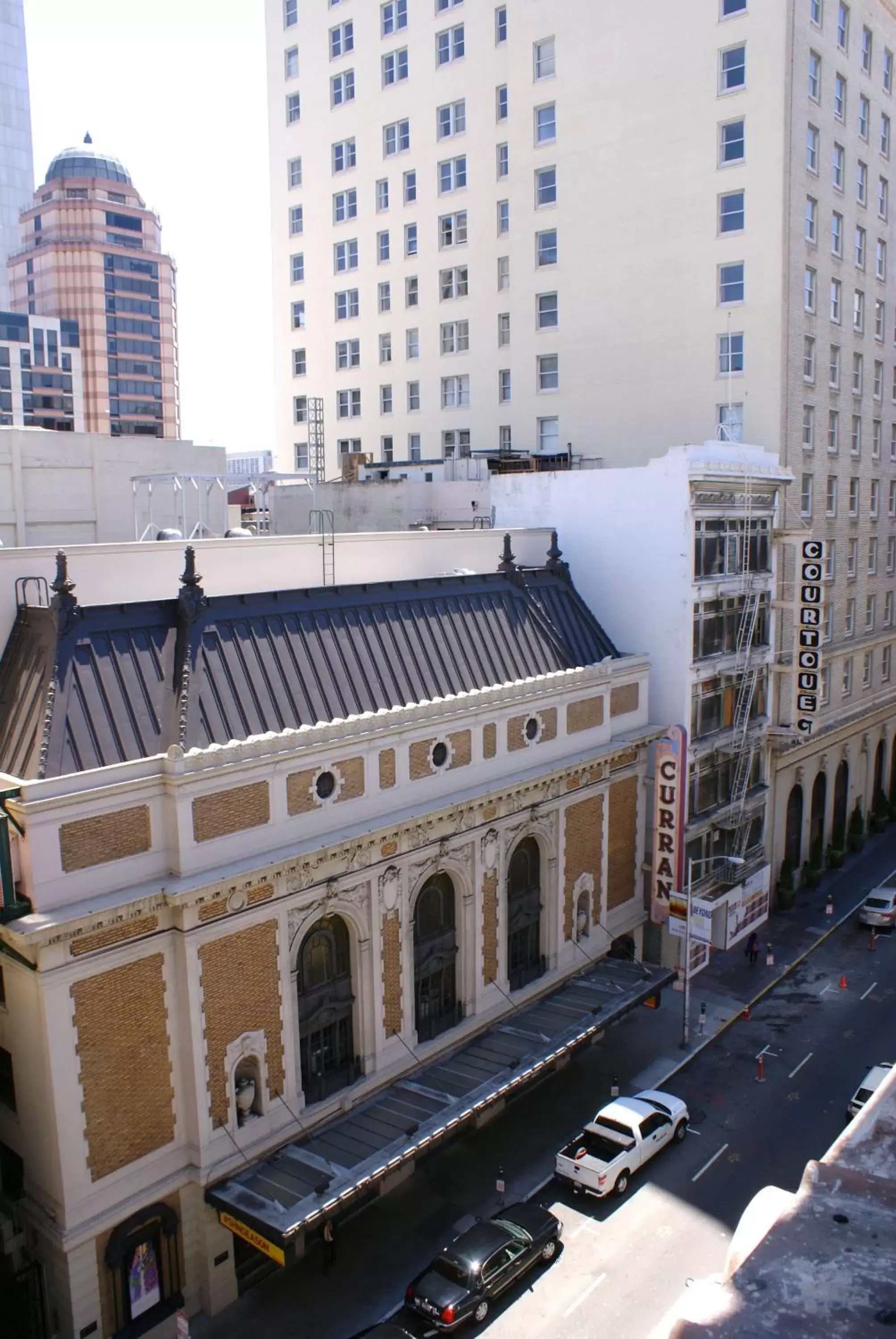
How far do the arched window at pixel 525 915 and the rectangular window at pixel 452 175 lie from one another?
40.6 m

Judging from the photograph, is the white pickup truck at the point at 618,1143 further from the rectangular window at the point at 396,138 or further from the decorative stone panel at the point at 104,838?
the rectangular window at the point at 396,138

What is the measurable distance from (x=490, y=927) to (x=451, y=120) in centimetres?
4651

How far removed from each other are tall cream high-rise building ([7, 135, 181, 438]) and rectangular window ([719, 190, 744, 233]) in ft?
355

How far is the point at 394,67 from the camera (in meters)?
62.3

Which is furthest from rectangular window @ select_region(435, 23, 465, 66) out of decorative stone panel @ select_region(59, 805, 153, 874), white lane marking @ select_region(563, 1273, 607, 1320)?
white lane marking @ select_region(563, 1273, 607, 1320)

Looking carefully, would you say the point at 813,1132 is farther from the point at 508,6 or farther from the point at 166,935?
the point at 508,6

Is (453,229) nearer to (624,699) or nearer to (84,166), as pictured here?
(624,699)

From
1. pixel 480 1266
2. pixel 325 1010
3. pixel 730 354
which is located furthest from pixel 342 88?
pixel 480 1266

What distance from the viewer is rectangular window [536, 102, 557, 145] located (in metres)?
54.1

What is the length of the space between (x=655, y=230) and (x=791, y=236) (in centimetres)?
639

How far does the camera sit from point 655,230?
5100 cm

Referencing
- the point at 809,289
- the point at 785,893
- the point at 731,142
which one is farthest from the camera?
the point at 785,893

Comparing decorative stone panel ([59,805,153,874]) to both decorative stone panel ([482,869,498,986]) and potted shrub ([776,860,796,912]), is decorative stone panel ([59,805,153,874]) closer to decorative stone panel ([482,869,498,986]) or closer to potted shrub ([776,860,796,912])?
decorative stone panel ([482,869,498,986])

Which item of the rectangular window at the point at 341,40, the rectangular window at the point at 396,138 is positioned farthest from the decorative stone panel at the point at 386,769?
the rectangular window at the point at 341,40
